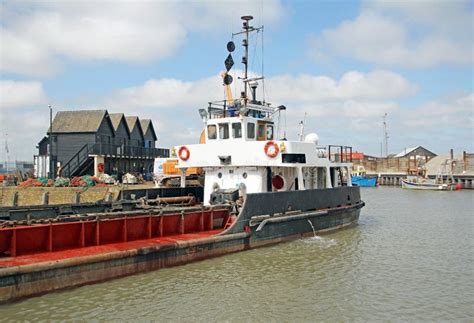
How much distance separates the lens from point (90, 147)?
38406 mm

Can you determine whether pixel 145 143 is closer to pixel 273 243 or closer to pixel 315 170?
pixel 315 170

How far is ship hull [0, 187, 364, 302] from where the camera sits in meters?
9.12

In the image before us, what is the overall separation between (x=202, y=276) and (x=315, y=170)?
931cm

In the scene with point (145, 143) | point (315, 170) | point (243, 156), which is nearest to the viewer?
point (243, 156)

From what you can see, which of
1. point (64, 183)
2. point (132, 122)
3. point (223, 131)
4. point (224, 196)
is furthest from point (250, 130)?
point (132, 122)

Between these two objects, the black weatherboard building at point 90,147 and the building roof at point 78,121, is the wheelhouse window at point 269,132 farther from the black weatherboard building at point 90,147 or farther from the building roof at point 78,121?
the building roof at point 78,121

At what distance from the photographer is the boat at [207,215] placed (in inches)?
388

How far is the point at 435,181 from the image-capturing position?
55562mm

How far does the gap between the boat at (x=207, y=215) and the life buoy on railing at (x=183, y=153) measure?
0.15 feet

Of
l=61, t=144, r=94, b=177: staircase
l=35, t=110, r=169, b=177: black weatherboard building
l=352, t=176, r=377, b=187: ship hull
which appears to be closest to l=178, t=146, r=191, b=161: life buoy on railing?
l=35, t=110, r=169, b=177: black weatherboard building

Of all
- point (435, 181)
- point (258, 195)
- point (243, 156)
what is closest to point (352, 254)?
point (258, 195)

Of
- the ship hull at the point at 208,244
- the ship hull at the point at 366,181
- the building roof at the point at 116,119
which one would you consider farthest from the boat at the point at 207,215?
the ship hull at the point at 366,181

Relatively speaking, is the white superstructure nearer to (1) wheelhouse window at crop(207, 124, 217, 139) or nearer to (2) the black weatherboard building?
(1) wheelhouse window at crop(207, 124, 217, 139)

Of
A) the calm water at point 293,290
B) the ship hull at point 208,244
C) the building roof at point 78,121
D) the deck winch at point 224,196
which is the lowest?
the calm water at point 293,290
